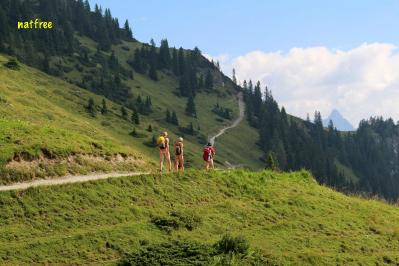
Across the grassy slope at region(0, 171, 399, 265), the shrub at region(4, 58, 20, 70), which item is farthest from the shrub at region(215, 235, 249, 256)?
the shrub at region(4, 58, 20, 70)

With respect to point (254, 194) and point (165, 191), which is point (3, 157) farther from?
point (254, 194)

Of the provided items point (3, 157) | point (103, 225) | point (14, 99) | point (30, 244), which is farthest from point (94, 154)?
point (14, 99)

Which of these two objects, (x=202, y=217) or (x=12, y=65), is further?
(x=12, y=65)

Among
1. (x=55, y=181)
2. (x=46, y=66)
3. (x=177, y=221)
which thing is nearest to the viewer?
(x=177, y=221)

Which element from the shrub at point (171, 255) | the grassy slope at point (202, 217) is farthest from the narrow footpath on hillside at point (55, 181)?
the shrub at point (171, 255)

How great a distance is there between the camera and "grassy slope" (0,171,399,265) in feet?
74.7

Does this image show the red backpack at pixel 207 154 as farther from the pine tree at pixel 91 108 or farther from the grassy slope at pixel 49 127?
the pine tree at pixel 91 108

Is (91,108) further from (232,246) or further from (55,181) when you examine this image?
(232,246)

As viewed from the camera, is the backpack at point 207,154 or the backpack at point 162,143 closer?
the backpack at point 162,143

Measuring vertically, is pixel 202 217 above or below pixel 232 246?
above

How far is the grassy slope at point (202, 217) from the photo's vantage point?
22.8 m

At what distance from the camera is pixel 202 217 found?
28.0 m

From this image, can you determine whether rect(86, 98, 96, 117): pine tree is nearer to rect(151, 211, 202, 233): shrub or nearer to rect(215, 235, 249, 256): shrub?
rect(151, 211, 202, 233): shrub

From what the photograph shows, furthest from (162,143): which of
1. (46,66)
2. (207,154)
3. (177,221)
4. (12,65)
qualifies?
(46,66)
